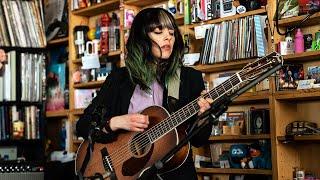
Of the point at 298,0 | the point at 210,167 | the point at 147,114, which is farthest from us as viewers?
the point at 210,167

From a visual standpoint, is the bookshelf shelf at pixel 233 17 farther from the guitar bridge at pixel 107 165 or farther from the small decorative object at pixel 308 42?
the guitar bridge at pixel 107 165

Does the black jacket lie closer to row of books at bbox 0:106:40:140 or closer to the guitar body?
the guitar body

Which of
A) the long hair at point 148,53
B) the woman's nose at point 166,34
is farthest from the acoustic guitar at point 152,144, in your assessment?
the woman's nose at point 166,34

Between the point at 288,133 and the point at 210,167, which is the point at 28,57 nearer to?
the point at 210,167

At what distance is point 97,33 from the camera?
392cm

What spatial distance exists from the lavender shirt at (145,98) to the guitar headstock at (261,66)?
40 centimetres

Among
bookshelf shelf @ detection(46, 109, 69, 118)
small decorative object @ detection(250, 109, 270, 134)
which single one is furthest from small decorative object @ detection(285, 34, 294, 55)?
bookshelf shelf @ detection(46, 109, 69, 118)

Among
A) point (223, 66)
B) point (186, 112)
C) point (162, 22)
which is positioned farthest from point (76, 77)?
point (186, 112)

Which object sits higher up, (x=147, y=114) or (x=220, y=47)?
A: (x=220, y=47)

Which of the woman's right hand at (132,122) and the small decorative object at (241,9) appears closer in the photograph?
the woman's right hand at (132,122)

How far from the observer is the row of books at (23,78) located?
3928mm

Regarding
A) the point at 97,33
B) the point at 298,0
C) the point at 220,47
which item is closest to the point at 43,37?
the point at 97,33

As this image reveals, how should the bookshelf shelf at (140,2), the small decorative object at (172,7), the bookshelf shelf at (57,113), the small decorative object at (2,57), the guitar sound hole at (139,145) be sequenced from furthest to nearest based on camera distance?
1. the bookshelf shelf at (57,113)
2. the small decorative object at (2,57)
3. the bookshelf shelf at (140,2)
4. the small decorative object at (172,7)
5. the guitar sound hole at (139,145)

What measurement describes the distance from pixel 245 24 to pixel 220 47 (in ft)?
0.66
